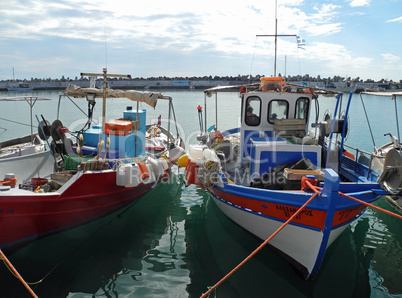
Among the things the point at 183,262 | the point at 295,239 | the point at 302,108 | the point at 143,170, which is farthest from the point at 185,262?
the point at 302,108

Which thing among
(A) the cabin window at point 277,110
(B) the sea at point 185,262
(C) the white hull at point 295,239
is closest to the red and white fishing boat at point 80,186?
(B) the sea at point 185,262

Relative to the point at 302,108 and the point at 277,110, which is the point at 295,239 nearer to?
the point at 277,110

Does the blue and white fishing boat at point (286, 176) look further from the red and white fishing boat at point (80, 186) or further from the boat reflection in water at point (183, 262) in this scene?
the red and white fishing boat at point (80, 186)

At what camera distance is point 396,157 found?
18.7 feet

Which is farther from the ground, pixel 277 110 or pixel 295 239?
pixel 277 110

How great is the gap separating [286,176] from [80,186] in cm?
472

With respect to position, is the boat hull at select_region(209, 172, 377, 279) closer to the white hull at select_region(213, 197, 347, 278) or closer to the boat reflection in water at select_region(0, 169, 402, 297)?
the white hull at select_region(213, 197, 347, 278)

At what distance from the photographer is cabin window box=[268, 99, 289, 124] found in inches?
352

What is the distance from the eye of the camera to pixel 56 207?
714cm

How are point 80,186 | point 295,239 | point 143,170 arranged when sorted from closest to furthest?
point 295,239, point 80,186, point 143,170

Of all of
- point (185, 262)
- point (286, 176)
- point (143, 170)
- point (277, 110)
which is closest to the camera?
point (286, 176)

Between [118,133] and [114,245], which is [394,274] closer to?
[114,245]

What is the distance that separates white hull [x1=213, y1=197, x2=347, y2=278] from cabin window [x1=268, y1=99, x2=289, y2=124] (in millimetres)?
3104

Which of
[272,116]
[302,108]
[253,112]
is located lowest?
[272,116]
